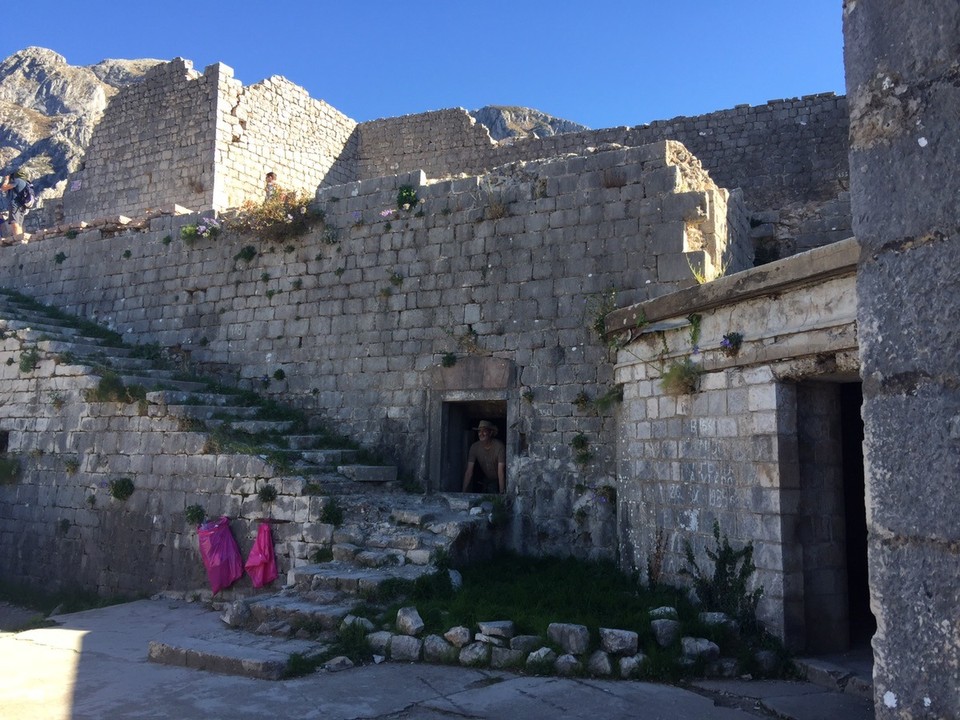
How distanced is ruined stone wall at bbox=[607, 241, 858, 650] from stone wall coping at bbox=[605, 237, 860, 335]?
11 mm

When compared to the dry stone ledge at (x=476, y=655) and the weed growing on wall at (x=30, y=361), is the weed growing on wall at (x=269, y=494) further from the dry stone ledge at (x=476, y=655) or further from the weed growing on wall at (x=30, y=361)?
the weed growing on wall at (x=30, y=361)

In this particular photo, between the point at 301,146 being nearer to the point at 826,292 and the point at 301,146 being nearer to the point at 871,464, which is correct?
the point at 826,292

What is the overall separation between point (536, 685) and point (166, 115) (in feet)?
55.0

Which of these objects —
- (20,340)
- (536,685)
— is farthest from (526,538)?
(20,340)

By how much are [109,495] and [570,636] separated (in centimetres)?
744

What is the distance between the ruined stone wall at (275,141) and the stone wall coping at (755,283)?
1181cm

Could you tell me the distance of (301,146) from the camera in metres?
19.7

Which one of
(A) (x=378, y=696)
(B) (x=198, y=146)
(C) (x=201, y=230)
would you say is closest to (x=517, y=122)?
(B) (x=198, y=146)

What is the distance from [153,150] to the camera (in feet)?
Answer: 61.2

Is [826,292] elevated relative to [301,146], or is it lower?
lower

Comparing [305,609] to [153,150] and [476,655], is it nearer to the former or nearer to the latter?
[476,655]

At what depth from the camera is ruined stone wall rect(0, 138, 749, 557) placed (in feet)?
30.5

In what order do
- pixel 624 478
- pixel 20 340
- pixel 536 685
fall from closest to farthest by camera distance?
pixel 536 685
pixel 624 478
pixel 20 340

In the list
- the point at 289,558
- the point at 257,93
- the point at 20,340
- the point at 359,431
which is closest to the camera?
the point at 289,558
